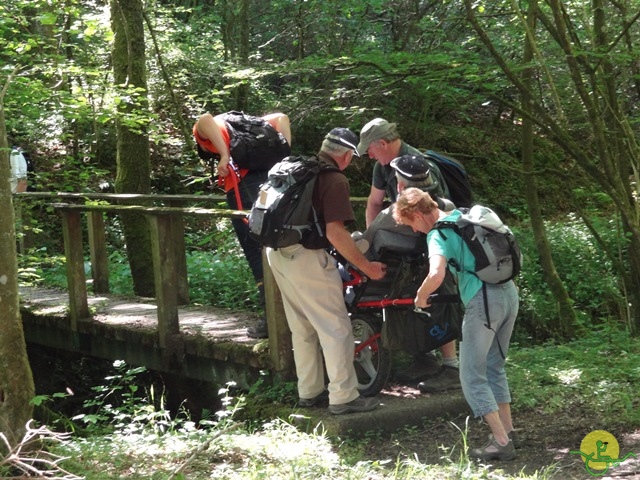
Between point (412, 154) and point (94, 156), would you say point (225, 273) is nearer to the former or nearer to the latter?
point (412, 154)

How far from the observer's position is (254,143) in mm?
6316

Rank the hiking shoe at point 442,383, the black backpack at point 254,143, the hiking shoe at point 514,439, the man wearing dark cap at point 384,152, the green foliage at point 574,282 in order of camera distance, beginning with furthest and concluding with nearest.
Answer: the green foliage at point 574,282, the black backpack at point 254,143, the hiking shoe at point 442,383, the man wearing dark cap at point 384,152, the hiking shoe at point 514,439

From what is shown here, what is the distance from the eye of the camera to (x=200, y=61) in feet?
56.5

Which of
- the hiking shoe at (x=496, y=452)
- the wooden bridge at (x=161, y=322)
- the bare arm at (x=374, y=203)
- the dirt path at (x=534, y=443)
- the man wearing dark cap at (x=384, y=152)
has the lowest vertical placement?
the dirt path at (x=534, y=443)

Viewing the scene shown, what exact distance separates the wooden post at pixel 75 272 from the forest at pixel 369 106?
3.67 ft

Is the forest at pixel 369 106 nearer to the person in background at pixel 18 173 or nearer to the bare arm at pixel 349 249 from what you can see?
the person in background at pixel 18 173

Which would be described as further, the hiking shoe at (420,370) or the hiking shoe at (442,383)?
the hiking shoe at (420,370)

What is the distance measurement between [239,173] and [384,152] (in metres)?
1.20

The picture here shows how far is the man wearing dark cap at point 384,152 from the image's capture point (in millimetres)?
5906

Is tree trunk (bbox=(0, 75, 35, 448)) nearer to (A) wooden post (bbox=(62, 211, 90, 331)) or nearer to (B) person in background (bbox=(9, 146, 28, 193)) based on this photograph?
(A) wooden post (bbox=(62, 211, 90, 331))

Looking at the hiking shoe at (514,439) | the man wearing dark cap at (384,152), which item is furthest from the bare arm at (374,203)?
the hiking shoe at (514,439)

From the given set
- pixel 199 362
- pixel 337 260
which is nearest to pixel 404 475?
pixel 337 260

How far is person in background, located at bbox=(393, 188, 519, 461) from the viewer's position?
4926 millimetres

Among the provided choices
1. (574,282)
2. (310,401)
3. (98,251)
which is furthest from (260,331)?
(574,282)
